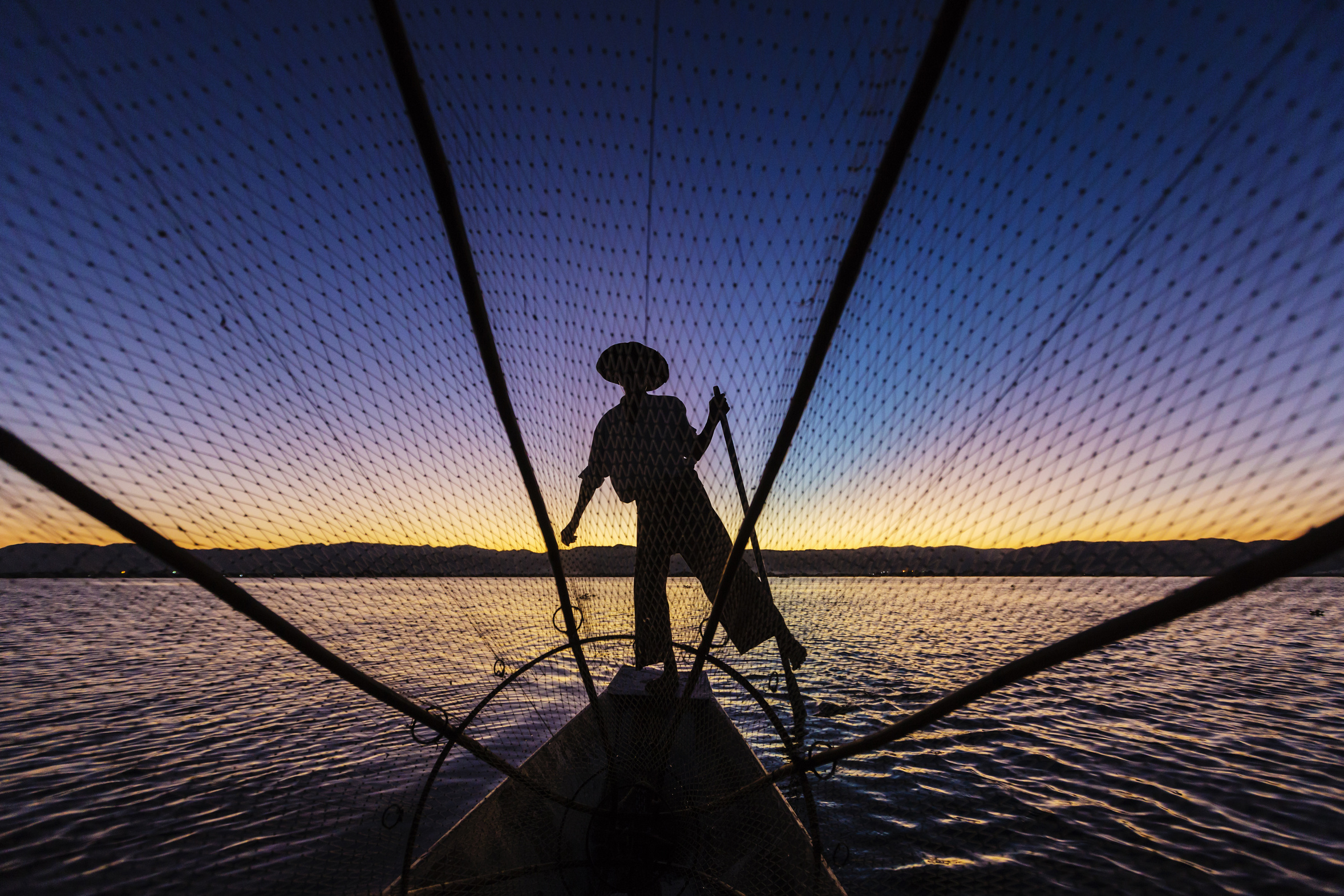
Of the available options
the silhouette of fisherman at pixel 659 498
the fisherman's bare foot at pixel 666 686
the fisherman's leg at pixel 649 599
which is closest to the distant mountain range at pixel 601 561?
the fisherman's leg at pixel 649 599

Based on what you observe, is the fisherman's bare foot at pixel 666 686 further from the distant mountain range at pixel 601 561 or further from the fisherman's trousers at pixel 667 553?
the distant mountain range at pixel 601 561

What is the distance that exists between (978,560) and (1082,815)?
3995mm

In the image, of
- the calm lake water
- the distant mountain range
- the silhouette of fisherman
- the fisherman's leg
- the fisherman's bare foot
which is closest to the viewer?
the distant mountain range

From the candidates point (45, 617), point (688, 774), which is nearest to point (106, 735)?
point (688, 774)

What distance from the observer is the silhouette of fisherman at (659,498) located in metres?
3.83

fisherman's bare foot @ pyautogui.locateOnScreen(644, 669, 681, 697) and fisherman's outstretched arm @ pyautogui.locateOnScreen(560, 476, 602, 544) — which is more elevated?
→ fisherman's outstretched arm @ pyautogui.locateOnScreen(560, 476, 602, 544)

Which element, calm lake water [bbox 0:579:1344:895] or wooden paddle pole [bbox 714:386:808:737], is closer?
calm lake water [bbox 0:579:1344:895]

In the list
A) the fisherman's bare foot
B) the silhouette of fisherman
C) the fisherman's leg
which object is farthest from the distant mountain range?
the fisherman's bare foot

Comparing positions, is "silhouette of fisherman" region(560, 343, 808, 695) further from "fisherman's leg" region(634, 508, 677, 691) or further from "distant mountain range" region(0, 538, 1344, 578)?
"distant mountain range" region(0, 538, 1344, 578)

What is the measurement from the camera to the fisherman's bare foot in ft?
14.4

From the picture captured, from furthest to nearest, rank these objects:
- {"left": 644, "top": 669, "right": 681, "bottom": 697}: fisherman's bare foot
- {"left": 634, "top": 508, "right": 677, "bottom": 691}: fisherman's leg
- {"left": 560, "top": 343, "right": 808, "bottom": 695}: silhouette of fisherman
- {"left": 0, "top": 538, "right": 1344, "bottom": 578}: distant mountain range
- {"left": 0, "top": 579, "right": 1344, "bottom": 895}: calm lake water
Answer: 1. {"left": 644, "top": 669, "right": 681, "bottom": 697}: fisherman's bare foot
2. {"left": 634, "top": 508, "right": 677, "bottom": 691}: fisherman's leg
3. {"left": 0, "top": 579, "right": 1344, "bottom": 895}: calm lake water
4. {"left": 560, "top": 343, "right": 808, "bottom": 695}: silhouette of fisherman
5. {"left": 0, "top": 538, "right": 1344, "bottom": 578}: distant mountain range

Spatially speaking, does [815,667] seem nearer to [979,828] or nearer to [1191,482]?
[979,828]

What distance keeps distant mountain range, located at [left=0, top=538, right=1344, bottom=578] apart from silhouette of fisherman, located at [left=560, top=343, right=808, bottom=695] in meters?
0.41

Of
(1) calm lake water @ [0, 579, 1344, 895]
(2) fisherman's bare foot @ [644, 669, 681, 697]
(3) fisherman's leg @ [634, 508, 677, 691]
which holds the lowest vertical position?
(1) calm lake water @ [0, 579, 1344, 895]
